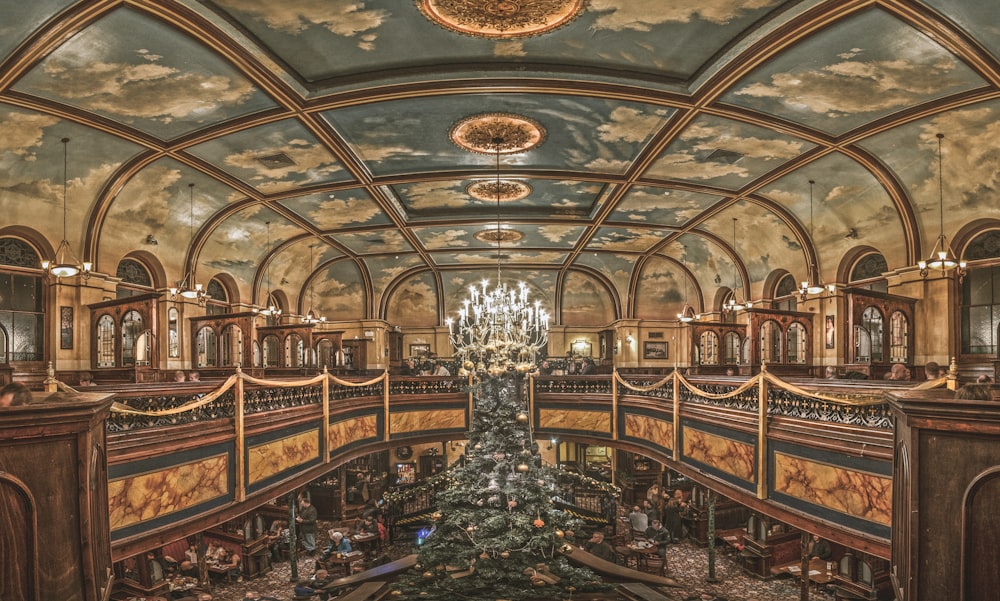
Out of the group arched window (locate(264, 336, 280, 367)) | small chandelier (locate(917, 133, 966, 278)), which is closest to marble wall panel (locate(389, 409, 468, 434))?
arched window (locate(264, 336, 280, 367))

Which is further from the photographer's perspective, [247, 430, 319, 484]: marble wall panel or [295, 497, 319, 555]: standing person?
[295, 497, 319, 555]: standing person

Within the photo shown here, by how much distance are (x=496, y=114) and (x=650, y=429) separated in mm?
6915

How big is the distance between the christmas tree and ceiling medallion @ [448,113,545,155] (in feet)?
15.2

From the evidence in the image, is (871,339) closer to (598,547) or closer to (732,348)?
(732,348)

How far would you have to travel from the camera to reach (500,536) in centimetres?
534

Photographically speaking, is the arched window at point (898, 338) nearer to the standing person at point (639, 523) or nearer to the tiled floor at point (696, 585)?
the tiled floor at point (696, 585)

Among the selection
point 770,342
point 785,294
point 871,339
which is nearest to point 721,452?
point 871,339

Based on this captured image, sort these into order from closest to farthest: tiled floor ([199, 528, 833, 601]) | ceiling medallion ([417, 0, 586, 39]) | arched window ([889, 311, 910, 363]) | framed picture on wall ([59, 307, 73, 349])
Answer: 1. ceiling medallion ([417, 0, 586, 39])
2. tiled floor ([199, 528, 833, 601])
3. framed picture on wall ([59, 307, 73, 349])
4. arched window ([889, 311, 910, 363])

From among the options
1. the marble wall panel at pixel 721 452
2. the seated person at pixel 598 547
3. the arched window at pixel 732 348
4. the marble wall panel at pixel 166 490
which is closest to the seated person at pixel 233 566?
the marble wall panel at pixel 166 490

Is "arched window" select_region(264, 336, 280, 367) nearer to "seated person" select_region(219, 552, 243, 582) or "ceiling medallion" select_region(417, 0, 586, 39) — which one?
"seated person" select_region(219, 552, 243, 582)

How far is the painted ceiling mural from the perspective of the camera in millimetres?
6113

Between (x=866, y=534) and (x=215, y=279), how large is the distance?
1616 centimetres

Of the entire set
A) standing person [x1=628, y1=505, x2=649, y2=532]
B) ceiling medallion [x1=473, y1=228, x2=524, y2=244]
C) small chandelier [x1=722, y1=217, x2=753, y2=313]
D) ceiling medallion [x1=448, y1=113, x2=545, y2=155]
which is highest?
ceiling medallion [x1=448, y1=113, x2=545, y2=155]

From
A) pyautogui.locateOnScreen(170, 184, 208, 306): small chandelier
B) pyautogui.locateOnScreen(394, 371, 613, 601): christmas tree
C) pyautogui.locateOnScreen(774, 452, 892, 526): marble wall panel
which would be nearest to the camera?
pyautogui.locateOnScreen(394, 371, 613, 601): christmas tree
